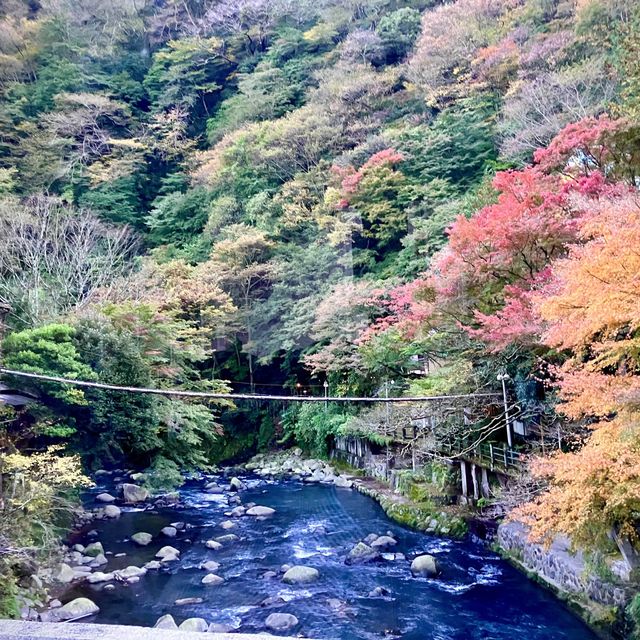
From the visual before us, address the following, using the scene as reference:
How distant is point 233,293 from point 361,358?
7.20 m

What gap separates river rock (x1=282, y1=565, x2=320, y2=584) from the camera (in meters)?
8.89

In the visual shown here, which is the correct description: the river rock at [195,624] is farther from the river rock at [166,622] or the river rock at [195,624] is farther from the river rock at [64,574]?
the river rock at [64,574]

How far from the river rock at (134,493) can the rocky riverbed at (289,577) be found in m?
0.11

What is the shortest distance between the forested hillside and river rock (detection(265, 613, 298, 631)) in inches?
151

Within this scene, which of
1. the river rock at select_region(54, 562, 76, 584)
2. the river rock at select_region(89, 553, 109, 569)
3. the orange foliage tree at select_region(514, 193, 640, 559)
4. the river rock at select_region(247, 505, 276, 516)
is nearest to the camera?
the orange foliage tree at select_region(514, 193, 640, 559)

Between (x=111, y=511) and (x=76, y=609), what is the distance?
569 centimetres

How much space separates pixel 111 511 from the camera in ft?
42.2

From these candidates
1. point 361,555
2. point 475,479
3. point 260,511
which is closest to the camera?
point 361,555

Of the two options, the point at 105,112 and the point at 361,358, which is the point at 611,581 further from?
the point at 105,112

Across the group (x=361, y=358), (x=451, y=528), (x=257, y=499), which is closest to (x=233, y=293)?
(x=361, y=358)

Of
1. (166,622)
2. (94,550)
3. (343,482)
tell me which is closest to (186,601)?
(166,622)

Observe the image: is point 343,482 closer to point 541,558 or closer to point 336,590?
point 336,590

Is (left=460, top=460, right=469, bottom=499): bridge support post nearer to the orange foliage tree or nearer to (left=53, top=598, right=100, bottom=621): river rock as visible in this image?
the orange foliage tree

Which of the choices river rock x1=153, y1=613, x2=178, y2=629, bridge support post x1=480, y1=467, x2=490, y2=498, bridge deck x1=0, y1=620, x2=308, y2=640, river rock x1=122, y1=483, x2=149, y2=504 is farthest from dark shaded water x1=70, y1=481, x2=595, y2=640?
bridge deck x1=0, y1=620, x2=308, y2=640
